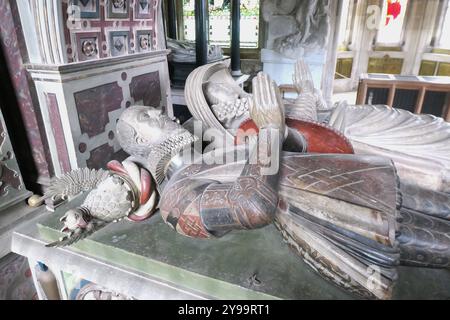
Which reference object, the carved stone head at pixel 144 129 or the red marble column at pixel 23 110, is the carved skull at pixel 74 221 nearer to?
→ the carved stone head at pixel 144 129

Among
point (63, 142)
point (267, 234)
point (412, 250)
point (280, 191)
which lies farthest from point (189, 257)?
point (63, 142)

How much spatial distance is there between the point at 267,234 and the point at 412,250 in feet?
2.27

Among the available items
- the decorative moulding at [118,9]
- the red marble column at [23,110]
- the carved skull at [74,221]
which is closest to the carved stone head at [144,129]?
the carved skull at [74,221]

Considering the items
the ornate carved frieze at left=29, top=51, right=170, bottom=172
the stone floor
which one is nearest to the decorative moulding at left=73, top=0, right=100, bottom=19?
Result: the ornate carved frieze at left=29, top=51, right=170, bottom=172

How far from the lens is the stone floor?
2289 millimetres

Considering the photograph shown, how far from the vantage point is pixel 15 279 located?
2371 millimetres

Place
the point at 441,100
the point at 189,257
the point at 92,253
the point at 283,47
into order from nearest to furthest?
the point at 189,257
the point at 92,253
the point at 441,100
the point at 283,47

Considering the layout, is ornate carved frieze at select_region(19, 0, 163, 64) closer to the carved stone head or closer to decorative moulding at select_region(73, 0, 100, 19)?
decorative moulding at select_region(73, 0, 100, 19)

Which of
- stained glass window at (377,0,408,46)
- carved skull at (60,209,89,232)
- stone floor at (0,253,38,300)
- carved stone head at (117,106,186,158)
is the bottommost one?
stone floor at (0,253,38,300)

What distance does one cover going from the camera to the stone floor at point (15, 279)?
7.51ft

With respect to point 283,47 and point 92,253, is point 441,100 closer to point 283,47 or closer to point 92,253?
point 283,47

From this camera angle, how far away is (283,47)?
686 centimetres

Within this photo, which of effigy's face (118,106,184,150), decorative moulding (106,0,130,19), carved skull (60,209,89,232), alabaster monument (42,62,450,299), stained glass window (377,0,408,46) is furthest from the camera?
stained glass window (377,0,408,46)

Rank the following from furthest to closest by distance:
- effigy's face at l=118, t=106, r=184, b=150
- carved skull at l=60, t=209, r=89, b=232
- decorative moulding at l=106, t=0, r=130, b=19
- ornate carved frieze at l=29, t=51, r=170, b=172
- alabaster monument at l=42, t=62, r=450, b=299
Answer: decorative moulding at l=106, t=0, r=130, b=19 < ornate carved frieze at l=29, t=51, r=170, b=172 < effigy's face at l=118, t=106, r=184, b=150 < carved skull at l=60, t=209, r=89, b=232 < alabaster monument at l=42, t=62, r=450, b=299
